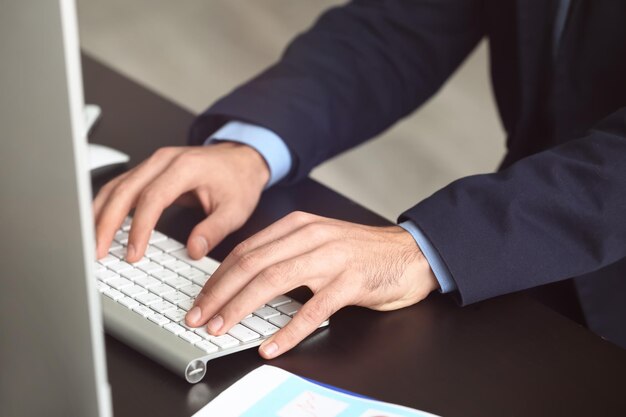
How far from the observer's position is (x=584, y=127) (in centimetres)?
136

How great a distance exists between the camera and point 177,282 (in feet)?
3.14

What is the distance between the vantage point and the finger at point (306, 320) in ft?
2.84

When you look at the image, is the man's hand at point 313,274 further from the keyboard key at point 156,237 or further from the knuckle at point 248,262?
the keyboard key at point 156,237

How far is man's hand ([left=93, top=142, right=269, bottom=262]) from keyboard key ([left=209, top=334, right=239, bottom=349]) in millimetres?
182

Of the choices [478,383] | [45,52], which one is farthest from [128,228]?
[45,52]

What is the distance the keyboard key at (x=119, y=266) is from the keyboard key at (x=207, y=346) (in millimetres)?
180

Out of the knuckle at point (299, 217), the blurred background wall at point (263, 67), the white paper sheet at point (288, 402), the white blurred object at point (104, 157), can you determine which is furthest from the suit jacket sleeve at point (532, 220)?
the blurred background wall at point (263, 67)

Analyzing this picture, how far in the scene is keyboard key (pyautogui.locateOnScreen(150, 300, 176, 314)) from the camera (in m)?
0.89

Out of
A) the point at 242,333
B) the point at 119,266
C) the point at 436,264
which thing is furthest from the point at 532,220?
the point at 119,266

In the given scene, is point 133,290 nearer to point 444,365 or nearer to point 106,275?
point 106,275

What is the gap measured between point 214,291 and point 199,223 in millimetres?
221

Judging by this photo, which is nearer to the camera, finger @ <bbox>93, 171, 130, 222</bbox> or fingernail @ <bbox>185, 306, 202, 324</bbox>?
fingernail @ <bbox>185, 306, 202, 324</bbox>

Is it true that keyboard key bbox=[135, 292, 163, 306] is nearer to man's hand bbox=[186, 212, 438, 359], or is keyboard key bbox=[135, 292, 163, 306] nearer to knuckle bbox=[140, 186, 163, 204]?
man's hand bbox=[186, 212, 438, 359]

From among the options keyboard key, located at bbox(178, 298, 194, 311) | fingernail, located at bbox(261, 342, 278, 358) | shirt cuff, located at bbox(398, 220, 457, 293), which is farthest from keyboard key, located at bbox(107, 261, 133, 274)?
shirt cuff, located at bbox(398, 220, 457, 293)
